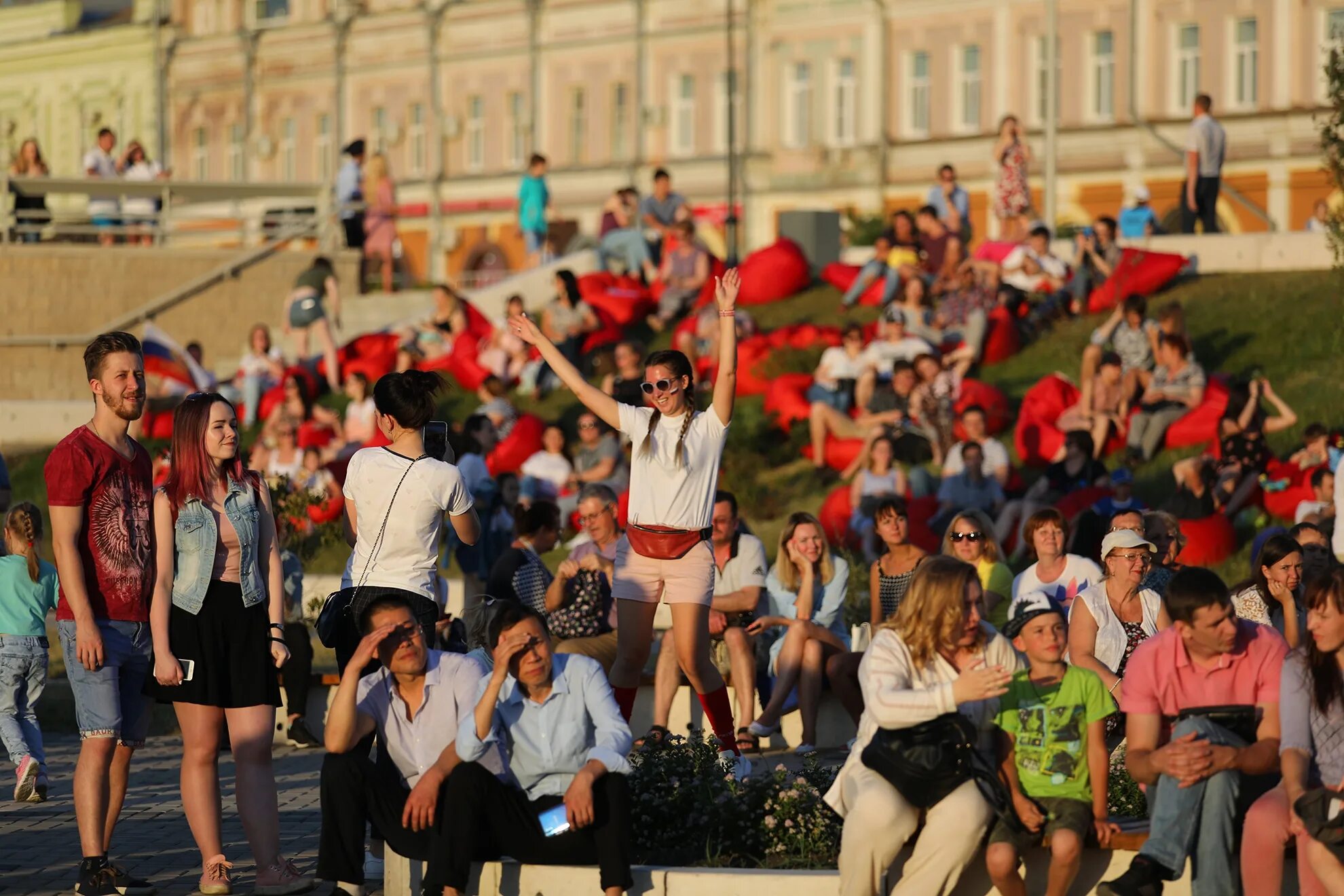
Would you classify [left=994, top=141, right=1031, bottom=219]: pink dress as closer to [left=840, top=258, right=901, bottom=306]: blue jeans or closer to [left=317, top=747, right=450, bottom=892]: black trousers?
[left=840, top=258, right=901, bottom=306]: blue jeans

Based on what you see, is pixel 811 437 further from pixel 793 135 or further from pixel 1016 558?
pixel 793 135

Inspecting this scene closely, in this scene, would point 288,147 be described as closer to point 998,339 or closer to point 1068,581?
point 998,339

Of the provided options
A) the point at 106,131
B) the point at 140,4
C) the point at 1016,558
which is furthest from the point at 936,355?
the point at 140,4

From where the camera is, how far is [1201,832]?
289 inches

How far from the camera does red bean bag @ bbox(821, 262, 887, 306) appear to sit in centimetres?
2322

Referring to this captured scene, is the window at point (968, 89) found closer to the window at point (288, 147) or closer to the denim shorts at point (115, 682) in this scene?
the window at point (288, 147)

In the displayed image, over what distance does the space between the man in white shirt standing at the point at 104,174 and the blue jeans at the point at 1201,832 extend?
2539 cm

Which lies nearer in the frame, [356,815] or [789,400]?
[356,815]

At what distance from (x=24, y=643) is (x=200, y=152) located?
186ft

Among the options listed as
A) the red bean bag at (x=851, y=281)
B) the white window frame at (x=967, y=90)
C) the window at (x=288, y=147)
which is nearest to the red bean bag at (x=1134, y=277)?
the red bean bag at (x=851, y=281)

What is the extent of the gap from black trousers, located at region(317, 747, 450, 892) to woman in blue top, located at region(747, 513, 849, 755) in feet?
11.9

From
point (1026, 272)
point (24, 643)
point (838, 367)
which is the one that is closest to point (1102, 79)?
point (1026, 272)

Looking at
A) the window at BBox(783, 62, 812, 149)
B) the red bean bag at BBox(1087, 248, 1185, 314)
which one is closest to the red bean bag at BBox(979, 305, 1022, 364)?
the red bean bag at BBox(1087, 248, 1185, 314)

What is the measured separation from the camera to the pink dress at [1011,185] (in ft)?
81.5
